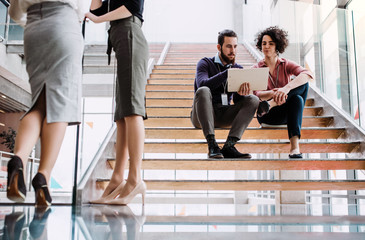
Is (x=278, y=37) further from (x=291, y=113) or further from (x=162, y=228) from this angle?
(x=162, y=228)

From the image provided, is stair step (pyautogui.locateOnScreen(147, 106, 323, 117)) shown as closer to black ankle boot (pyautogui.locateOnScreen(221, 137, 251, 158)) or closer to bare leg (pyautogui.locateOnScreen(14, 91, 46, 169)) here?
black ankle boot (pyautogui.locateOnScreen(221, 137, 251, 158))

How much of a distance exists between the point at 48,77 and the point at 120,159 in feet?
1.89

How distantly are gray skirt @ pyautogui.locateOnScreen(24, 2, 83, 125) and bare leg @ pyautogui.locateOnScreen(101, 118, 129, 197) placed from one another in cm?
34

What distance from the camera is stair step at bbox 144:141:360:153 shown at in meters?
2.72

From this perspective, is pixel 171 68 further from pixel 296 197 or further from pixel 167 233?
pixel 167 233

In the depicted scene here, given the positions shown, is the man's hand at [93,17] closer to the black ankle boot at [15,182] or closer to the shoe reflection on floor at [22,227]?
the black ankle boot at [15,182]

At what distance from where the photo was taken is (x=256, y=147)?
2.75 m

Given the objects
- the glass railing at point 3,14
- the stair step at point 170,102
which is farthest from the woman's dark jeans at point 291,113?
the glass railing at point 3,14

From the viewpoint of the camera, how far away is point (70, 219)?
130 centimetres

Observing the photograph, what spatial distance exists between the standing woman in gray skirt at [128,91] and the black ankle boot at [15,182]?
1.72 feet

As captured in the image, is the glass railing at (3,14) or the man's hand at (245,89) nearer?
the man's hand at (245,89)

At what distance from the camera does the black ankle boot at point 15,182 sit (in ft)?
4.46

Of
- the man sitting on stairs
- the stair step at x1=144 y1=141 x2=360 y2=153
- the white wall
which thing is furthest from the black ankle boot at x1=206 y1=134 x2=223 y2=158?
the white wall

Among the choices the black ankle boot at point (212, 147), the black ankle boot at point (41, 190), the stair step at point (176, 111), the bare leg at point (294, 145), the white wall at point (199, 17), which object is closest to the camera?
the black ankle boot at point (41, 190)
